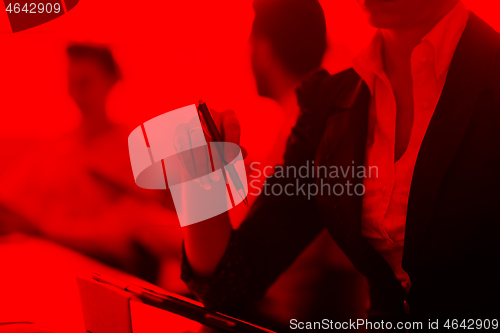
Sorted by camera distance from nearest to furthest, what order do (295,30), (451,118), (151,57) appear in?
(451,118)
(295,30)
(151,57)

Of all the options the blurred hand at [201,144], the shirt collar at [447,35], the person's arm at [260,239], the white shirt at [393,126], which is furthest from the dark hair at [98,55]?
the shirt collar at [447,35]

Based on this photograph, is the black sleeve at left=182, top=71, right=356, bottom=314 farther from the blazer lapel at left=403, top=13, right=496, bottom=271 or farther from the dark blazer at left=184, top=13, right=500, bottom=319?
the blazer lapel at left=403, top=13, right=496, bottom=271

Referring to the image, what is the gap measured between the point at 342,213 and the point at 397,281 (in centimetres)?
19

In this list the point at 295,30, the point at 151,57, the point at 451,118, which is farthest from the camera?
the point at 151,57

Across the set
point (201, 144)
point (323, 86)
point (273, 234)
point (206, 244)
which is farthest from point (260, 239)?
point (323, 86)

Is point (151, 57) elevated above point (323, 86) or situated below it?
above

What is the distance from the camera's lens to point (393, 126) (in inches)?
30.2

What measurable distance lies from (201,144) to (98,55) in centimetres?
42

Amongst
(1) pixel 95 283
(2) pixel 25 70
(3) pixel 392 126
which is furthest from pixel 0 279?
(3) pixel 392 126

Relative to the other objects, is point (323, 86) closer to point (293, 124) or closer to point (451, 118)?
point (293, 124)

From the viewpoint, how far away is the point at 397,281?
788mm

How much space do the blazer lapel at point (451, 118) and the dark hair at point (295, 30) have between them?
289mm

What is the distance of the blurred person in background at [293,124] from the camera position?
0.83 meters

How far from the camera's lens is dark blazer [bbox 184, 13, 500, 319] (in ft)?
2.17
